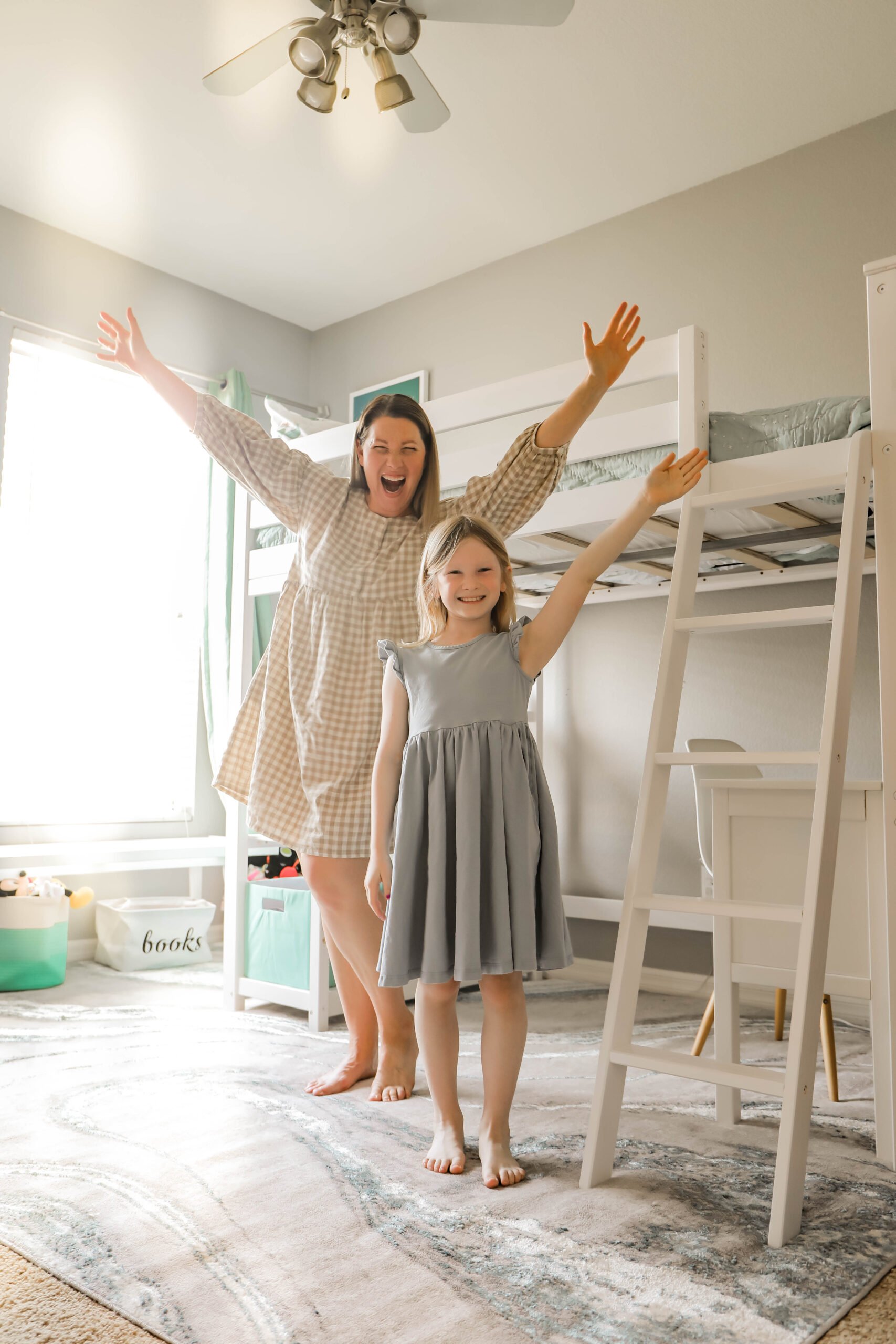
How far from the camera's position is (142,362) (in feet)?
6.43

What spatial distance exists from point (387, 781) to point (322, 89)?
5.32 ft

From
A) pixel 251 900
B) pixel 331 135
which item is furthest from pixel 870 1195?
pixel 331 135

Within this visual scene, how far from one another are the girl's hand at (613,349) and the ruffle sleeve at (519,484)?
183mm

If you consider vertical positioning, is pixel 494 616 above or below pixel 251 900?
above

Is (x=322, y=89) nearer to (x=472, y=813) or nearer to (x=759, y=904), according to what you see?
(x=472, y=813)

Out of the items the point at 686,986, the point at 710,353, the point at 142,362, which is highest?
the point at 710,353

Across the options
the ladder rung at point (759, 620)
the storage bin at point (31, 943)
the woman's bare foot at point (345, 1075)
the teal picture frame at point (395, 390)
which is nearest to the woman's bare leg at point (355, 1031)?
the woman's bare foot at point (345, 1075)

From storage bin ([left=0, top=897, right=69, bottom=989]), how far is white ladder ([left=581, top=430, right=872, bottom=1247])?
2.07m

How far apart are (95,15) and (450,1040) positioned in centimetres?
270

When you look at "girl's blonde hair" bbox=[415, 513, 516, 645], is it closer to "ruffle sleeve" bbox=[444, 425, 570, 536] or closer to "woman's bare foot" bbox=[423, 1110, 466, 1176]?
"ruffle sleeve" bbox=[444, 425, 570, 536]

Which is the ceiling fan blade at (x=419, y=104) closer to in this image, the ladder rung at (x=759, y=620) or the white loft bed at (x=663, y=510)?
the white loft bed at (x=663, y=510)

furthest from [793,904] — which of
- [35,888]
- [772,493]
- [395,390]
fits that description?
[395,390]

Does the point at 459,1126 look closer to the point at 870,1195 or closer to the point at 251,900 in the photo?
the point at 870,1195

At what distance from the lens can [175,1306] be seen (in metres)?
1.12
